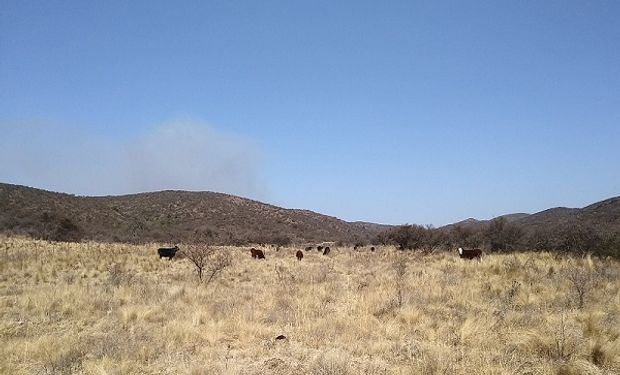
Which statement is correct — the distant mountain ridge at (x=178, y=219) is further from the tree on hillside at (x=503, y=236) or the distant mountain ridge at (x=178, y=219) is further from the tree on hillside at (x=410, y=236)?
the tree on hillside at (x=410, y=236)

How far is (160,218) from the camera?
219 feet

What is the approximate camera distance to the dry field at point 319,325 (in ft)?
20.7

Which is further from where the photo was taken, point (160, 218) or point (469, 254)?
point (160, 218)

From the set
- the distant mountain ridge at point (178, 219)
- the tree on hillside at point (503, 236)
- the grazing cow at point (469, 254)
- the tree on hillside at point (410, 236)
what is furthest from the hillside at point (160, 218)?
the grazing cow at point (469, 254)

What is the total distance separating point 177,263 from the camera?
2252 centimetres

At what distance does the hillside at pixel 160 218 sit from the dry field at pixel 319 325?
111ft

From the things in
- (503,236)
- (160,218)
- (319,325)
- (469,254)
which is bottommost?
(319,325)

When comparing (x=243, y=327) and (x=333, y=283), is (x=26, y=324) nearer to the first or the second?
(x=243, y=327)

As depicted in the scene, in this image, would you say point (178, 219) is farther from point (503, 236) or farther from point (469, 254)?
point (469, 254)

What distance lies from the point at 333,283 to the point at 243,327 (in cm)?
638

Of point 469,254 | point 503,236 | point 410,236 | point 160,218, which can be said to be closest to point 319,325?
point 469,254

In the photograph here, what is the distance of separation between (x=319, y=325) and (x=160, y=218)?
6233 centimetres

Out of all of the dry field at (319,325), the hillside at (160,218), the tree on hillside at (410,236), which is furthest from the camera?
the hillside at (160,218)

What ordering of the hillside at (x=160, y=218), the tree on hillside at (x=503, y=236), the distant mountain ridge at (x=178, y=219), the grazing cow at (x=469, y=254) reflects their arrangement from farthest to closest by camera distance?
the hillside at (x=160, y=218), the distant mountain ridge at (x=178, y=219), the tree on hillside at (x=503, y=236), the grazing cow at (x=469, y=254)
